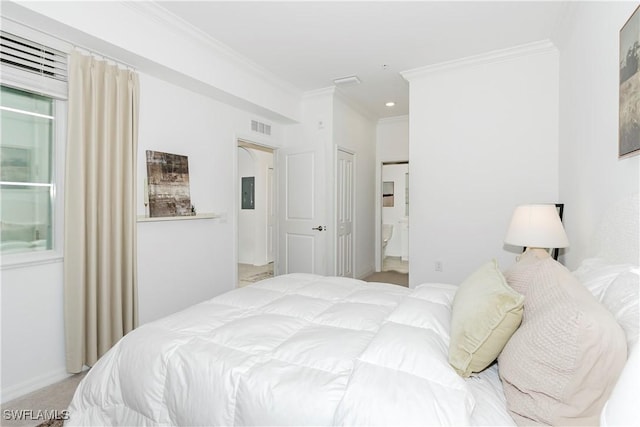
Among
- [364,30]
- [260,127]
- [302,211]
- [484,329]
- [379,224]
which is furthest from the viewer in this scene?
[379,224]

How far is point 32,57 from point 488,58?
393 centimetres

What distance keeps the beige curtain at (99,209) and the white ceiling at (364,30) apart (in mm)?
820

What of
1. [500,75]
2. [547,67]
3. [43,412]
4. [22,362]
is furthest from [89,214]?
[547,67]

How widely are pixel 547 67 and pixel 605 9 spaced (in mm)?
1490

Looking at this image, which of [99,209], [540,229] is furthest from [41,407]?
[540,229]

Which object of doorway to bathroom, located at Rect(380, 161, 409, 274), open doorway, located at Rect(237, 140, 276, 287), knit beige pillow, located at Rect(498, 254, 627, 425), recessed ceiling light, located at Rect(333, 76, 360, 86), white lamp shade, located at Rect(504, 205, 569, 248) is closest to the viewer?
knit beige pillow, located at Rect(498, 254, 627, 425)

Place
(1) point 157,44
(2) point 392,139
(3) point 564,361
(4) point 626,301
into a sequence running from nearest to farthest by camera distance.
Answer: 1. (3) point 564,361
2. (4) point 626,301
3. (1) point 157,44
4. (2) point 392,139

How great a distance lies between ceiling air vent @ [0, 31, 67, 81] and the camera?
204 cm

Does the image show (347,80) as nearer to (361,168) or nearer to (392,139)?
(361,168)

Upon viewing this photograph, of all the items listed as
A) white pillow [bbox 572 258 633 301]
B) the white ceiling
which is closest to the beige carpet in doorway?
the white ceiling

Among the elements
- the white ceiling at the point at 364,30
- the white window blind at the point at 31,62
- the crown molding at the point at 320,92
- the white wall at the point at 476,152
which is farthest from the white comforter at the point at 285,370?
the crown molding at the point at 320,92

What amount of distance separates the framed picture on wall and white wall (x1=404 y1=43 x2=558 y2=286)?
1.84 m

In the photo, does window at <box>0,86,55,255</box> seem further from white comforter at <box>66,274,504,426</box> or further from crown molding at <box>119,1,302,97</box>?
white comforter at <box>66,274,504,426</box>

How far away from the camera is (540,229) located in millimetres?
2270
